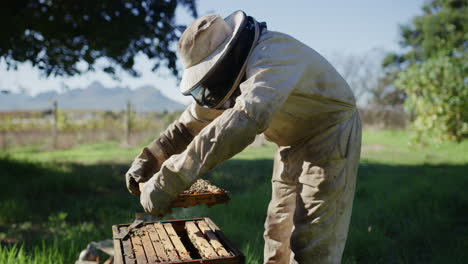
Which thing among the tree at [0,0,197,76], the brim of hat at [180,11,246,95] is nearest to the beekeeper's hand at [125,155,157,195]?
the brim of hat at [180,11,246,95]

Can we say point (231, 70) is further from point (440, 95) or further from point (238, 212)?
point (440, 95)

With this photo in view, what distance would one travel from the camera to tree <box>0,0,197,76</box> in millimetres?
5453

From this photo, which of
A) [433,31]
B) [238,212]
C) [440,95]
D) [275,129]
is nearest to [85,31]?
[238,212]

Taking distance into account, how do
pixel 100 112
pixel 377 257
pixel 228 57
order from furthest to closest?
pixel 100 112, pixel 377 257, pixel 228 57

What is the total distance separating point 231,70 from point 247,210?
120 inches

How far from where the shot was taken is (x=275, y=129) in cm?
209

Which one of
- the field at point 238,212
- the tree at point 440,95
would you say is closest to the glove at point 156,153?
the field at point 238,212

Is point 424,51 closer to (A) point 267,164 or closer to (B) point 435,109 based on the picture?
(B) point 435,109

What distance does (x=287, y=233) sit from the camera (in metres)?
2.36

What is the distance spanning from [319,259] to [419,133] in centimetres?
819

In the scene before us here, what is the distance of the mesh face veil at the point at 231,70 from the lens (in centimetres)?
174

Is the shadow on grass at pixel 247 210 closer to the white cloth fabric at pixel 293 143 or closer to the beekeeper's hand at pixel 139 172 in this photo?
the white cloth fabric at pixel 293 143

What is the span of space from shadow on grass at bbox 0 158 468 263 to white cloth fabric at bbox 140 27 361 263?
1174 mm

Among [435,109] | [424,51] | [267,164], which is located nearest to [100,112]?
[267,164]
